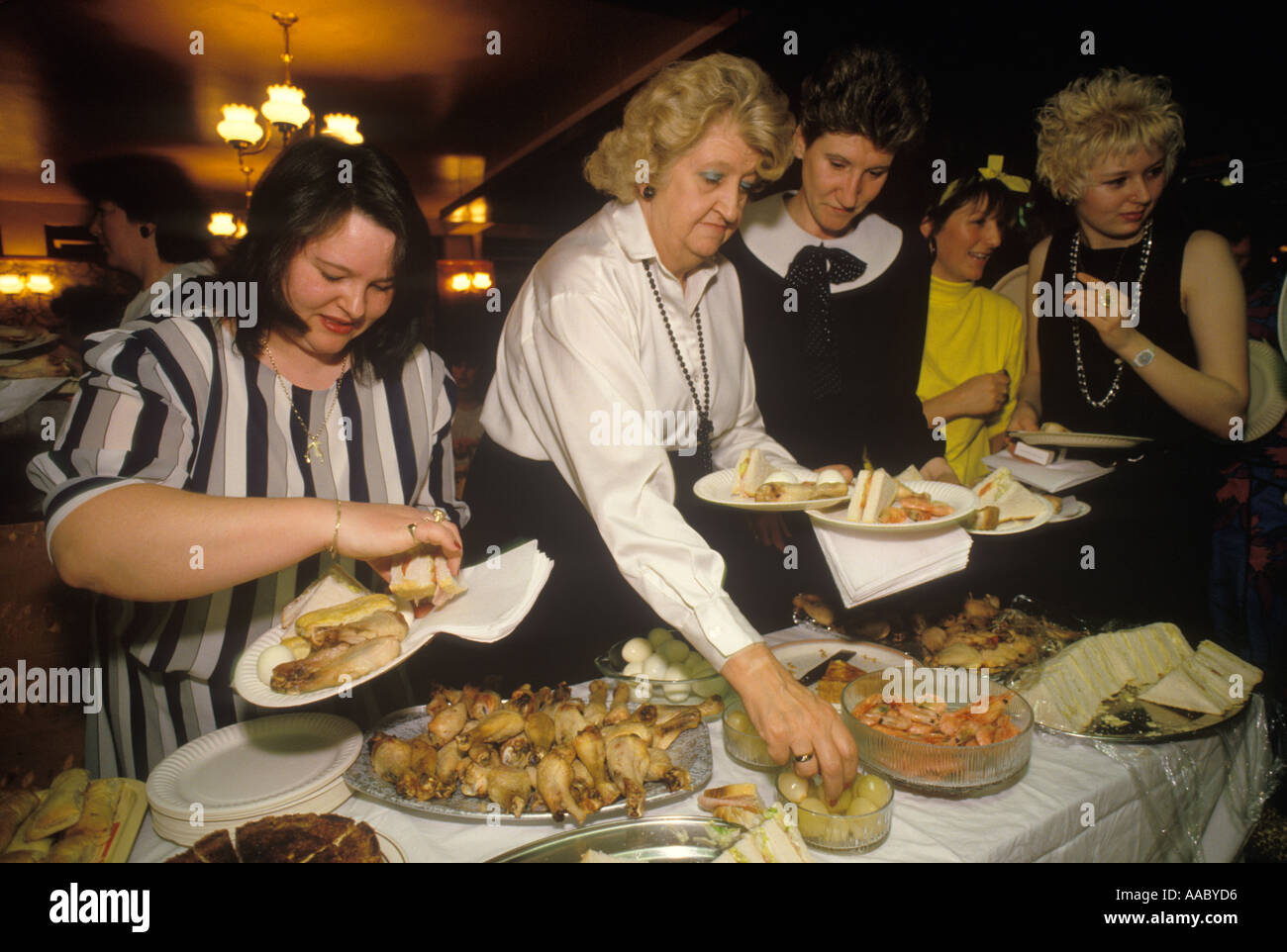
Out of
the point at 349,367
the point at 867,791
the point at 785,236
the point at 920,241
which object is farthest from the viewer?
the point at 920,241

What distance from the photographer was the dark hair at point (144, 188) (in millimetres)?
2709

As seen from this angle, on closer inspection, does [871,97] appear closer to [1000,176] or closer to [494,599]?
[1000,176]

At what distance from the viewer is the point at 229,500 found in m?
1.15

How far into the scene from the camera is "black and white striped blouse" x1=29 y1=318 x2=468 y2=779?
1271 millimetres

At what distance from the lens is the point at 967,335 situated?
2689mm

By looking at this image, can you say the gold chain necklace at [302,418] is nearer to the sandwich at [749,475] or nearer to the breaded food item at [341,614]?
the breaded food item at [341,614]

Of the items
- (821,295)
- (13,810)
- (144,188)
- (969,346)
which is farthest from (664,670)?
(144,188)

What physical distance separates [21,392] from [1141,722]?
3845 millimetres

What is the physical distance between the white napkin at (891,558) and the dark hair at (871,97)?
1.19 metres

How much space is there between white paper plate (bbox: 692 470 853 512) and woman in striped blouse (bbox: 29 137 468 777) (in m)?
0.63

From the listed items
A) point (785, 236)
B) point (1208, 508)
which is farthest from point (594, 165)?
point (1208, 508)
